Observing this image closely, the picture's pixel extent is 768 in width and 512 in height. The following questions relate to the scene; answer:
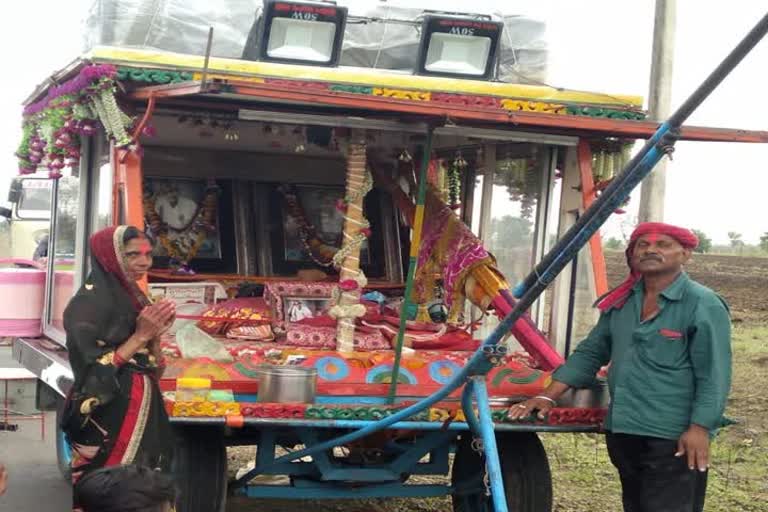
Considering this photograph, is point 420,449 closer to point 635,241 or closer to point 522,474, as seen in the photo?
point 522,474

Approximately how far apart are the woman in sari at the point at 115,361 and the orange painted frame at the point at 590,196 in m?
2.64

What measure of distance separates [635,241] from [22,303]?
5.11 metres

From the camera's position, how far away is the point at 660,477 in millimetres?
5082

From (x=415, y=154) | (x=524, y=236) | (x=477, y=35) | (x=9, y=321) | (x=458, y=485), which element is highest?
(x=477, y=35)

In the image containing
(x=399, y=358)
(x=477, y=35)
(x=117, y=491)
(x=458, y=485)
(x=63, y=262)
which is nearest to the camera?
(x=117, y=491)

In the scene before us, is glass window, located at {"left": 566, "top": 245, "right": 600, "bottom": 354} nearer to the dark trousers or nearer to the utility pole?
the dark trousers

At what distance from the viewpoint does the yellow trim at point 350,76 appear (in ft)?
19.8

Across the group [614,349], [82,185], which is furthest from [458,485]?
[82,185]

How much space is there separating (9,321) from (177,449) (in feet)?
11.1

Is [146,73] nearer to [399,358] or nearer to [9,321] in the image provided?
[399,358]

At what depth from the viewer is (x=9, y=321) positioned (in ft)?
27.8

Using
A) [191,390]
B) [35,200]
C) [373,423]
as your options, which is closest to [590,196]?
[373,423]

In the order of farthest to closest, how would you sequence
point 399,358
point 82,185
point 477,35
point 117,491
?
point 82,185
point 477,35
point 399,358
point 117,491

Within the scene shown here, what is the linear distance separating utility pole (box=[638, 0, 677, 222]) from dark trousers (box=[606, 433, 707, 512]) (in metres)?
4.90
